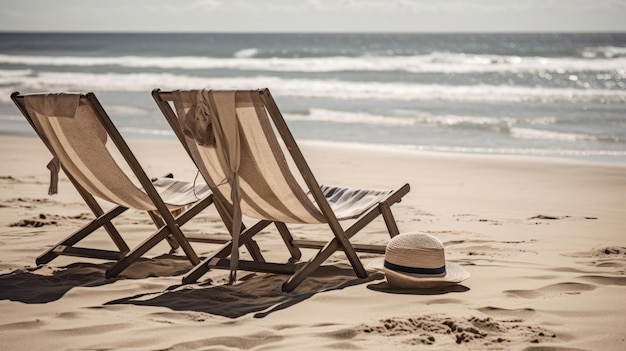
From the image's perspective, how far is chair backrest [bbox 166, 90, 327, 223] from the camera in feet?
13.5

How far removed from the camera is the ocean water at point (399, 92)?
12.9m

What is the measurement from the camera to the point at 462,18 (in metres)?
75.3

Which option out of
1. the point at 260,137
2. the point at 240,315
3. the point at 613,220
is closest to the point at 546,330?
the point at 240,315

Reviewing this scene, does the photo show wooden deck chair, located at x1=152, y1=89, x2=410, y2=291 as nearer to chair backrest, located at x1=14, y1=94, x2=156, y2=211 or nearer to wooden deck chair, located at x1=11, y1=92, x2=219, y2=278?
wooden deck chair, located at x1=11, y1=92, x2=219, y2=278

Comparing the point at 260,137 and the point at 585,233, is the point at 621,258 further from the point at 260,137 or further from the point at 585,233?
the point at 260,137

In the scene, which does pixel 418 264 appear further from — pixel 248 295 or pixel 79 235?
pixel 79 235

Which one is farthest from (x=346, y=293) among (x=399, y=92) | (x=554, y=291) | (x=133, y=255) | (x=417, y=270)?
(x=399, y=92)

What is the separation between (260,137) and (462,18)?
2888 inches

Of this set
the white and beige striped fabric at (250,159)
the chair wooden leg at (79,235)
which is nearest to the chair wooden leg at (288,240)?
the white and beige striped fabric at (250,159)

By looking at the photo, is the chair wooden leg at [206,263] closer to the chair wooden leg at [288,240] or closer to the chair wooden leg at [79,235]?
the chair wooden leg at [288,240]

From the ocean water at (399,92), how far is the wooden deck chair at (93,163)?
23.1ft

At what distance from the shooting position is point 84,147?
4.65 meters

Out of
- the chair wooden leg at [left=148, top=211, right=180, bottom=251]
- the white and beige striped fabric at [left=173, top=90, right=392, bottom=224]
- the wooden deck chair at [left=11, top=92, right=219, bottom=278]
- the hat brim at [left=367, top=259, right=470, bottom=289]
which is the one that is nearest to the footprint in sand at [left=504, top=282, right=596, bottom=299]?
the hat brim at [left=367, top=259, right=470, bottom=289]

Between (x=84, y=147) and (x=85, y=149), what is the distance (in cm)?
1
